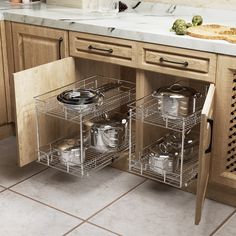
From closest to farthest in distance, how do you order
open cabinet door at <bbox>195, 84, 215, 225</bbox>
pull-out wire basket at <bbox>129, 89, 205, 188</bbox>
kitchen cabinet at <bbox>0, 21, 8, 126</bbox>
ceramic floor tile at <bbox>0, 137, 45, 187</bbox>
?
open cabinet door at <bbox>195, 84, 215, 225</bbox>
pull-out wire basket at <bbox>129, 89, 205, 188</bbox>
ceramic floor tile at <bbox>0, 137, 45, 187</bbox>
kitchen cabinet at <bbox>0, 21, 8, 126</bbox>

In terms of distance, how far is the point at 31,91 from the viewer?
101 inches

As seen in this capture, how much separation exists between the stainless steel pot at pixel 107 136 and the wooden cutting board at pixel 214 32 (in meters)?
0.66

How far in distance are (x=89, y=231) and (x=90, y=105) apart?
638mm

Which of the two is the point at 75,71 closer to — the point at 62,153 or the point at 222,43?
the point at 62,153

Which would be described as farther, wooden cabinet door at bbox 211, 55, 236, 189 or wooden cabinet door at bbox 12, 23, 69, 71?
wooden cabinet door at bbox 12, 23, 69, 71

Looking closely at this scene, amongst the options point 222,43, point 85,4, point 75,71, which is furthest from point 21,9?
point 222,43

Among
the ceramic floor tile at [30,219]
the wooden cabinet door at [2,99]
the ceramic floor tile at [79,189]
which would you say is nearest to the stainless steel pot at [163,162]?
the ceramic floor tile at [79,189]

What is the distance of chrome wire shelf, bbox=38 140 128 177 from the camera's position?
8.77 ft

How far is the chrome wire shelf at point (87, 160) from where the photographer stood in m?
2.67

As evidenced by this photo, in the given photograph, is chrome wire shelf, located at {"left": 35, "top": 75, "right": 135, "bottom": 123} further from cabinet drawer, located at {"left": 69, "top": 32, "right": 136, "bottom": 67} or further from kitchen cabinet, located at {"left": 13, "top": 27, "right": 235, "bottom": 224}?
cabinet drawer, located at {"left": 69, "top": 32, "right": 136, "bottom": 67}

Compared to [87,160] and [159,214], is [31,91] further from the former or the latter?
[159,214]

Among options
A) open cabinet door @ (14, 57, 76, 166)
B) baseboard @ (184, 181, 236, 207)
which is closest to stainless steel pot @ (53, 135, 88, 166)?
open cabinet door @ (14, 57, 76, 166)

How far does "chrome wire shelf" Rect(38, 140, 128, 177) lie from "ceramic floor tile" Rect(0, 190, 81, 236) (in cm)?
24

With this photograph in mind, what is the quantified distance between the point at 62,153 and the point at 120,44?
2.11 feet
